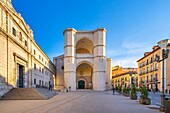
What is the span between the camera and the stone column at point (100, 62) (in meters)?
44.1

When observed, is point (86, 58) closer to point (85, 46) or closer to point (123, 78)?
point (85, 46)

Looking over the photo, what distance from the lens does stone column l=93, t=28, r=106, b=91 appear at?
44.1 metres

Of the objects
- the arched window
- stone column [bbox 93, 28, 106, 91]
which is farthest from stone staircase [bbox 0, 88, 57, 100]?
the arched window

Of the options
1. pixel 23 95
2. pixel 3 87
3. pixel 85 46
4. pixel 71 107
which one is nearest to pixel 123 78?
pixel 85 46

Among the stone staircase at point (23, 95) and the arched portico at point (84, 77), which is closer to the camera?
the stone staircase at point (23, 95)

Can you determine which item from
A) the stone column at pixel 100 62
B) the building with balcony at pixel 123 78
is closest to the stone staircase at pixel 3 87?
the stone column at pixel 100 62

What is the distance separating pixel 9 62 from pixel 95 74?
101 feet

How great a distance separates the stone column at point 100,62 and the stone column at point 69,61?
6.57 m

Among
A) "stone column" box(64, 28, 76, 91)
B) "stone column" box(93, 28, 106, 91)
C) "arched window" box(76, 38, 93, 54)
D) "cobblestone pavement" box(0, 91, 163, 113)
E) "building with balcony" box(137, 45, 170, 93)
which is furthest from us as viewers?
"arched window" box(76, 38, 93, 54)

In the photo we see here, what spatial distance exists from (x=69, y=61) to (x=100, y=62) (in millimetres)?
9278

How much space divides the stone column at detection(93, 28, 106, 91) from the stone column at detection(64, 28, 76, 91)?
6567mm

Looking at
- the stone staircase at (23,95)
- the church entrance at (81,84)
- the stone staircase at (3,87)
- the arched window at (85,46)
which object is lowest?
the church entrance at (81,84)

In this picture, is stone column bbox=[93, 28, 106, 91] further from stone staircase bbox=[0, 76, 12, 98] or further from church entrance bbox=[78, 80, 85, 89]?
stone staircase bbox=[0, 76, 12, 98]

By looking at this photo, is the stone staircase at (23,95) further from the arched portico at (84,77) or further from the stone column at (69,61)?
the arched portico at (84,77)
